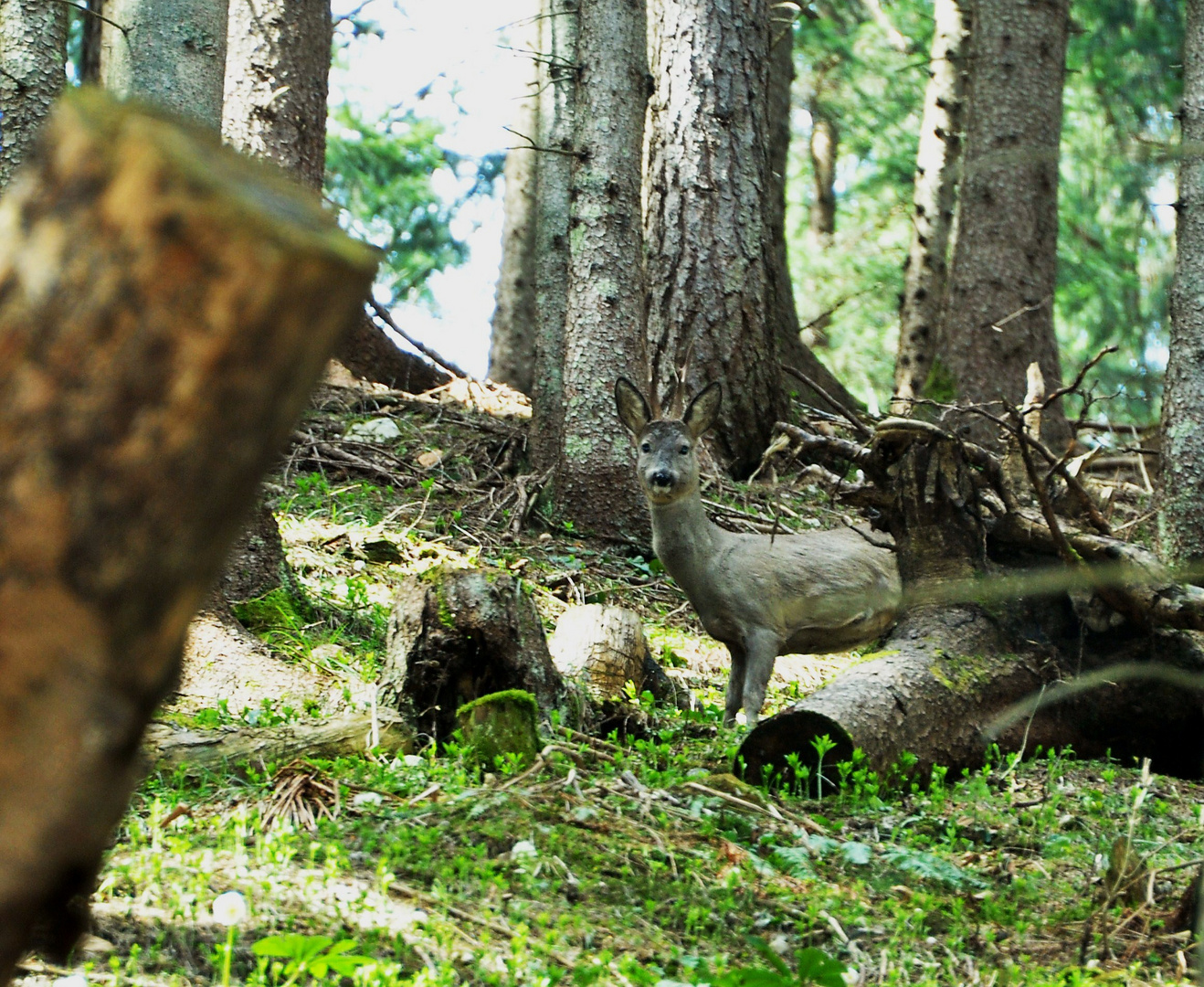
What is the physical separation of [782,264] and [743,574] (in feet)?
24.8

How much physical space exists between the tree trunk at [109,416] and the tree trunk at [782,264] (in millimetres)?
9362

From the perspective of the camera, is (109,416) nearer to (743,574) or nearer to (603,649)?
(603,649)

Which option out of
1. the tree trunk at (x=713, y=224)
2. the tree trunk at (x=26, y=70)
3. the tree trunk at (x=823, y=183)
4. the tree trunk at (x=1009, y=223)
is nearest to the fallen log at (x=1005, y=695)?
the tree trunk at (x=26, y=70)

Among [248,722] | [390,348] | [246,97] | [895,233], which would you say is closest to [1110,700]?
[248,722]

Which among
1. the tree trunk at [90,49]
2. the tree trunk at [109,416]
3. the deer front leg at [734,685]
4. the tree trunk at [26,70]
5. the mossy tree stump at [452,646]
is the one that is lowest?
the deer front leg at [734,685]

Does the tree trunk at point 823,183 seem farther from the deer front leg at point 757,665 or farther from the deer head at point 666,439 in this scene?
the deer front leg at point 757,665

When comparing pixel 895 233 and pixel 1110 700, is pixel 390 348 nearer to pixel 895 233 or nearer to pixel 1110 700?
pixel 1110 700

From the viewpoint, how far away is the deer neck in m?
7.27

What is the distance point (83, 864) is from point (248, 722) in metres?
3.82

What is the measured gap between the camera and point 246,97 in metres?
9.84

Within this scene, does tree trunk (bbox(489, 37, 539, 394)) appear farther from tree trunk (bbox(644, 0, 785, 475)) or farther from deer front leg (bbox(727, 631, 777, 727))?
deer front leg (bbox(727, 631, 777, 727))

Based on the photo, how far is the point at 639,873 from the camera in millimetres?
3881

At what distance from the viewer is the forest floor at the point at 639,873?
10.6 feet

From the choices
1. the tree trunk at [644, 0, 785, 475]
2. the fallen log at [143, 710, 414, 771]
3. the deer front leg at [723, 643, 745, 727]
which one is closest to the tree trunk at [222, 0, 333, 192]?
the tree trunk at [644, 0, 785, 475]
